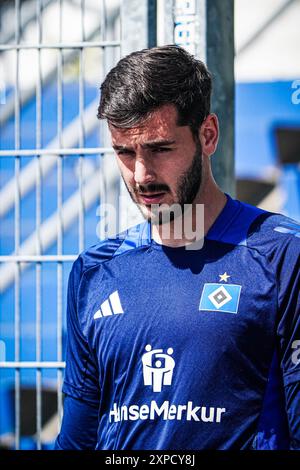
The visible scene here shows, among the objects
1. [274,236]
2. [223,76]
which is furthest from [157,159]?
[223,76]

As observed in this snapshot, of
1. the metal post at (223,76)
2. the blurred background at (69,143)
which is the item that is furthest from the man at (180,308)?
the blurred background at (69,143)

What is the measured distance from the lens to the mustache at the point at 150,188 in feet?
5.85

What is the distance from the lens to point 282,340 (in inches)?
67.2

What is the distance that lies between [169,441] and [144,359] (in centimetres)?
18

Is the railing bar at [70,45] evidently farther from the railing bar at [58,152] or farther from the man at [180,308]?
the man at [180,308]

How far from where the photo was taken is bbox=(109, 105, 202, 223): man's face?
1788mm

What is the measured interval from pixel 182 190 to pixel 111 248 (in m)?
0.30

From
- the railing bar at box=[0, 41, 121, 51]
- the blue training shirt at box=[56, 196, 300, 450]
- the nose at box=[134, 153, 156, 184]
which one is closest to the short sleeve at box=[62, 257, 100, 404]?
the blue training shirt at box=[56, 196, 300, 450]

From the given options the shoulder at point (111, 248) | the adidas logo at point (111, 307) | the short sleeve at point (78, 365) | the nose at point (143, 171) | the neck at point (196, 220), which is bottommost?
the short sleeve at point (78, 365)

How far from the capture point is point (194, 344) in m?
1.77

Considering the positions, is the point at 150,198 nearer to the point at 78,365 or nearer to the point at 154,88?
the point at 154,88

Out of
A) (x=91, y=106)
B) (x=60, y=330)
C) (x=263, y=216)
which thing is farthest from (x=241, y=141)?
(x=263, y=216)

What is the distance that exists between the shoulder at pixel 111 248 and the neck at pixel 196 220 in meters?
0.07

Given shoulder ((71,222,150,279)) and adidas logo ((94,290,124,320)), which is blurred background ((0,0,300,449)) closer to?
shoulder ((71,222,150,279))
